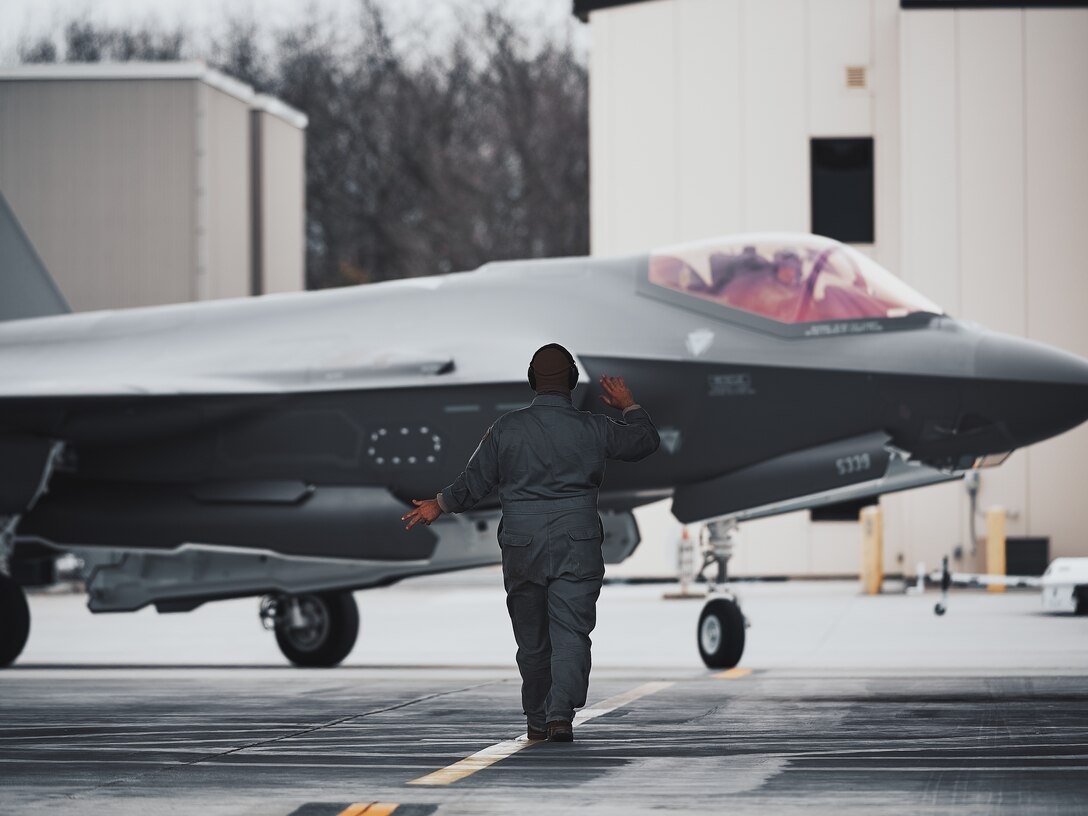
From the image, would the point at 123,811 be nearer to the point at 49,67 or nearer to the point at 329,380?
the point at 329,380

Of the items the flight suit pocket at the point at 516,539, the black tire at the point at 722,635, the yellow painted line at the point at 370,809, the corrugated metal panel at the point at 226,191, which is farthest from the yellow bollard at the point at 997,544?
the yellow painted line at the point at 370,809

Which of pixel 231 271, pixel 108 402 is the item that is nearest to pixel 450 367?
pixel 108 402

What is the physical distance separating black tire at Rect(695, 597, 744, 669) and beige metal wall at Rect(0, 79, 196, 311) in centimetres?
1130

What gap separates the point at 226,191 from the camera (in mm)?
21891

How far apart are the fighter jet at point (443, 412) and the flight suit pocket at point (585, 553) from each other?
13.4ft

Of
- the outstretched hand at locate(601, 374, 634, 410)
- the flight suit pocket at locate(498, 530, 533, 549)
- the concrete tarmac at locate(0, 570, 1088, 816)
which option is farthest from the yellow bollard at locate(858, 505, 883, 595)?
the flight suit pocket at locate(498, 530, 533, 549)

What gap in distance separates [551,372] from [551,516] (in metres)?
0.63

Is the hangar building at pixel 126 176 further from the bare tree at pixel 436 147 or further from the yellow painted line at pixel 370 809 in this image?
the bare tree at pixel 436 147

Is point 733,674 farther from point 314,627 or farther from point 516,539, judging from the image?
point 516,539

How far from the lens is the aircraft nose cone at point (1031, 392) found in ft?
35.8

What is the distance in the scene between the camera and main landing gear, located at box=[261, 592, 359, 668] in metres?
13.0

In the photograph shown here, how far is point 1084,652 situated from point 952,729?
5.48m

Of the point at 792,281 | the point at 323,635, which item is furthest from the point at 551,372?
the point at 323,635

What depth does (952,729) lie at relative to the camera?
7.78 m
